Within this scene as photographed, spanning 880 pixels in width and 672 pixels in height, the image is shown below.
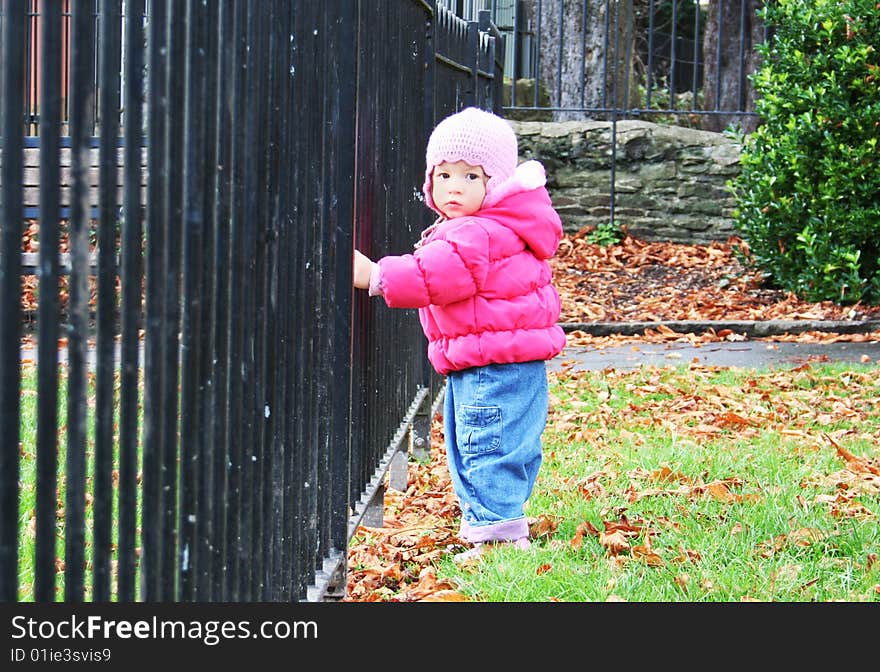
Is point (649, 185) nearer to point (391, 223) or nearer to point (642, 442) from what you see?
point (642, 442)

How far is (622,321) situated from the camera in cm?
981

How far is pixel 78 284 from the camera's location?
5.25 ft

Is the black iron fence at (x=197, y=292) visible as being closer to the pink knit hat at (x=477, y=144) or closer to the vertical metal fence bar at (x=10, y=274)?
the vertical metal fence bar at (x=10, y=274)

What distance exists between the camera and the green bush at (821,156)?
30.1ft

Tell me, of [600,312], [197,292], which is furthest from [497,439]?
[600,312]

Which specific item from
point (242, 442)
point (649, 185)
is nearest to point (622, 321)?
point (649, 185)

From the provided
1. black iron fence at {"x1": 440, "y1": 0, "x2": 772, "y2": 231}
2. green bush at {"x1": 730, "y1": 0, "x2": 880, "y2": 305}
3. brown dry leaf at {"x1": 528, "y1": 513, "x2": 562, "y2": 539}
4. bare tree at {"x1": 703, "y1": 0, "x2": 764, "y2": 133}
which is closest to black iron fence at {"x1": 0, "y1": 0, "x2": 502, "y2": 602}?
brown dry leaf at {"x1": 528, "y1": 513, "x2": 562, "y2": 539}

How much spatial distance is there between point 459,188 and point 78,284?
235 centimetres

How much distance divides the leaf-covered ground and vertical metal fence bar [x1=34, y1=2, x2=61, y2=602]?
2.06m

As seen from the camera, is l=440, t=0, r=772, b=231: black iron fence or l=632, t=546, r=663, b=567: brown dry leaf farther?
l=440, t=0, r=772, b=231: black iron fence

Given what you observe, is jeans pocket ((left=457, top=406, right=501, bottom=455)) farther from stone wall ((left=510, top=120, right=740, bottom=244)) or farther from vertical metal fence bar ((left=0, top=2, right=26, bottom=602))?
stone wall ((left=510, top=120, right=740, bottom=244))

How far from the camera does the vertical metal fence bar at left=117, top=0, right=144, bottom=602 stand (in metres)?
1.73

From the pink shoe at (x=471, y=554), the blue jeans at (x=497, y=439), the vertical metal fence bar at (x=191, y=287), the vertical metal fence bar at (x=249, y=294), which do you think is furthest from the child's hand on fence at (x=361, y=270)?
the vertical metal fence bar at (x=191, y=287)

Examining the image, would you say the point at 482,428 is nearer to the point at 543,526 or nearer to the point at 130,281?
the point at 543,526
